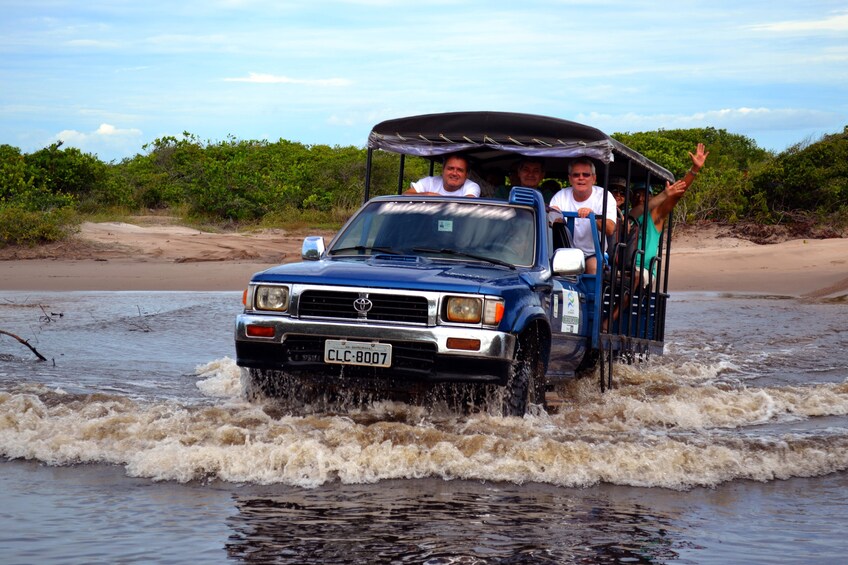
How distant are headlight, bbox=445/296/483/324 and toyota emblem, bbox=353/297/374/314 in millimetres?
477

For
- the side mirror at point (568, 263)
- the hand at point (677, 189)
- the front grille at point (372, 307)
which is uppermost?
the hand at point (677, 189)

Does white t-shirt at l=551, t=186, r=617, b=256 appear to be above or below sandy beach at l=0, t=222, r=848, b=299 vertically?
above

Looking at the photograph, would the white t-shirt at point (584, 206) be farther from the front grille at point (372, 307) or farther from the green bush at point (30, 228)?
the green bush at point (30, 228)

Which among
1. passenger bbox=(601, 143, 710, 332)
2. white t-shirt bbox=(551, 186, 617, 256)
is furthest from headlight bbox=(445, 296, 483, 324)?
passenger bbox=(601, 143, 710, 332)

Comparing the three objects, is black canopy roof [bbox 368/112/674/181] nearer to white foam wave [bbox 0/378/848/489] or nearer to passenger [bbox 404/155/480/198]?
passenger [bbox 404/155/480/198]

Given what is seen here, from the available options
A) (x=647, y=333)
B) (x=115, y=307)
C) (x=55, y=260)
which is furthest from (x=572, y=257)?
(x=55, y=260)

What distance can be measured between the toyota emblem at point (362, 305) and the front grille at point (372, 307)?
0.05 feet

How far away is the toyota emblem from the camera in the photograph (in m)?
7.39

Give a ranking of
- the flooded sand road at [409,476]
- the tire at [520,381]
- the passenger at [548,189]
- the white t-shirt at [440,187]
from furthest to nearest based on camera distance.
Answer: the passenger at [548,189]
the white t-shirt at [440,187]
the tire at [520,381]
the flooded sand road at [409,476]

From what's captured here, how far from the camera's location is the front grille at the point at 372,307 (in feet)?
24.1

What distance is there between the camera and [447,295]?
7.32 metres

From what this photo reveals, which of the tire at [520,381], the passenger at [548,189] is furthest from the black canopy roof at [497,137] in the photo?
the tire at [520,381]

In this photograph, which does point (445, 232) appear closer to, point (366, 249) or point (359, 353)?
point (366, 249)

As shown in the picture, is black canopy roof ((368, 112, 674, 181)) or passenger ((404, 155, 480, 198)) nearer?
black canopy roof ((368, 112, 674, 181))
